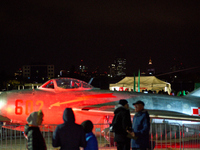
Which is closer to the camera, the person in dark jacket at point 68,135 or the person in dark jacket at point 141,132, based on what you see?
the person in dark jacket at point 68,135

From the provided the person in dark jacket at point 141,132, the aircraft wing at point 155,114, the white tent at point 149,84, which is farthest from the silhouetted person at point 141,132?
the white tent at point 149,84

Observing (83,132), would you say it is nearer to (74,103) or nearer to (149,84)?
(74,103)

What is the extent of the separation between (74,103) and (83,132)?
655 cm

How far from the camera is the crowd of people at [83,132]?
15.6 feet

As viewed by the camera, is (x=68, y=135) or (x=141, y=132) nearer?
(x=68, y=135)

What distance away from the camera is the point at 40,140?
4758mm

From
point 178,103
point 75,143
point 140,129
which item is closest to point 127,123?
point 140,129

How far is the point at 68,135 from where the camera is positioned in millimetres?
4742

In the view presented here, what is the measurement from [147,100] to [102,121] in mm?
2465

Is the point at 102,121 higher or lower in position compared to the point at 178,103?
lower

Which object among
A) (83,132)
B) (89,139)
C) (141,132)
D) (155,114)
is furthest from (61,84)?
(83,132)

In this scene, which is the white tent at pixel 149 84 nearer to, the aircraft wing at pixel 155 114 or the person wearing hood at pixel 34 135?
the aircraft wing at pixel 155 114

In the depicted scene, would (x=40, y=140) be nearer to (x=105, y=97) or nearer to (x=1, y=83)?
(x=105, y=97)

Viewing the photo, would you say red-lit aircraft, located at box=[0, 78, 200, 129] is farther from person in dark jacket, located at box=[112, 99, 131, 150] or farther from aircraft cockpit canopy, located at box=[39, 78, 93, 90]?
person in dark jacket, located at box=[112, 99, 131, 150]
